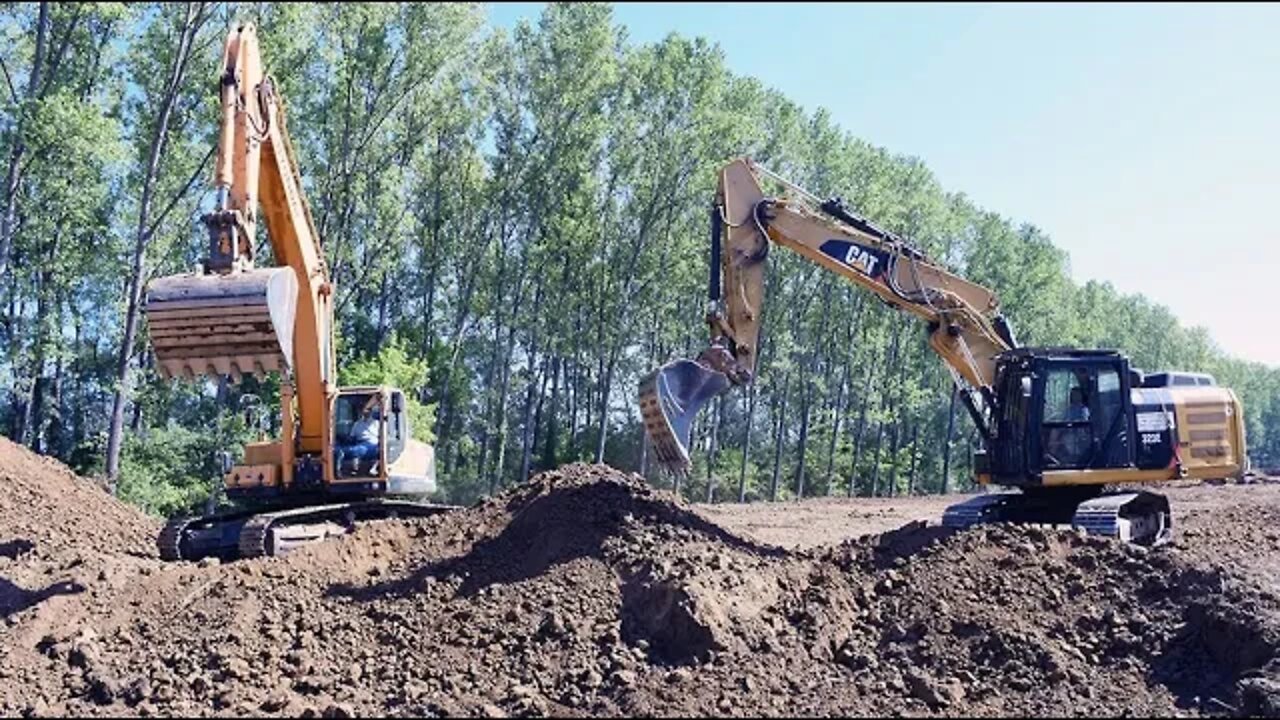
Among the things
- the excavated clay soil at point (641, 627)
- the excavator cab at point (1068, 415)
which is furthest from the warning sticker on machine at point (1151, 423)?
the excavated clay soil at point (641, 627)

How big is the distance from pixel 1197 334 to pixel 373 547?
252 feet

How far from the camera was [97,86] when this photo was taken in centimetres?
2509

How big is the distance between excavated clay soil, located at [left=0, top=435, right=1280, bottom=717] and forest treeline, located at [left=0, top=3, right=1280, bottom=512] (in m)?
6.82

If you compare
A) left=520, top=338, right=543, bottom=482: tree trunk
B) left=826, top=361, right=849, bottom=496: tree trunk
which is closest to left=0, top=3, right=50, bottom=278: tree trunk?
left=520, top=338, right=543, bottom=482: tree trunk

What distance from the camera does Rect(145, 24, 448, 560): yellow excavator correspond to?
9.60 meters

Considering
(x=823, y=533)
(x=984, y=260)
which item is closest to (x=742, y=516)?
(x=823, y=533)

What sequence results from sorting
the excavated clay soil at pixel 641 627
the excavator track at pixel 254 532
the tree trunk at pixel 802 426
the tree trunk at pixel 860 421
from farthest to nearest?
the tree trunk at pixel 860 421
the tree trunk at pixel 802 426
the excavator track at pixel 254 532
the excavated clay soil at pixel 641 627

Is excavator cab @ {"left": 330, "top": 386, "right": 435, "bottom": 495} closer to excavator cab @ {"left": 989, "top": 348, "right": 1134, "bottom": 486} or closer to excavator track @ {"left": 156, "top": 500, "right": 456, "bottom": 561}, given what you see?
excavator track @ {"left": 156, "top": 500, "right": 456, "bottom": 561}

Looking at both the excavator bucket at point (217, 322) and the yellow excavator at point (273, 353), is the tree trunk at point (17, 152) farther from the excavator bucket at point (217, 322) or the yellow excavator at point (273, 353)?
the excavator bucket at point (217, 322)

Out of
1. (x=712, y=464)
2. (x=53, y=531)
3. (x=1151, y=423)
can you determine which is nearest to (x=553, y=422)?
(x=712, y=464)

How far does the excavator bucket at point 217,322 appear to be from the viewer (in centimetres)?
952

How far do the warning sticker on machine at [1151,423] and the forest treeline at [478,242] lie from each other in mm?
10265

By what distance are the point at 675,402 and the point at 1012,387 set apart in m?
4.09

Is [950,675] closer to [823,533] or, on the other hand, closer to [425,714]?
[425,714]
